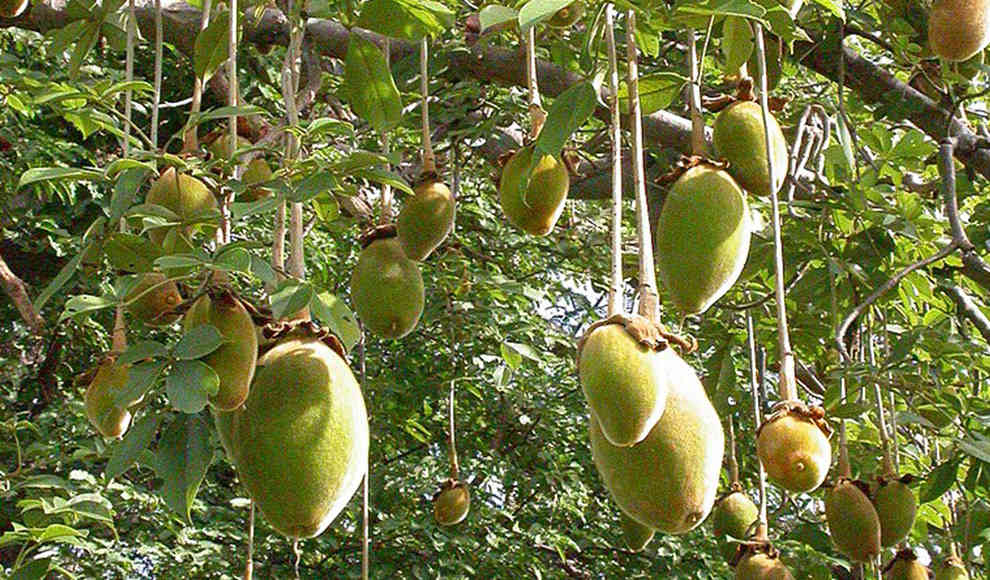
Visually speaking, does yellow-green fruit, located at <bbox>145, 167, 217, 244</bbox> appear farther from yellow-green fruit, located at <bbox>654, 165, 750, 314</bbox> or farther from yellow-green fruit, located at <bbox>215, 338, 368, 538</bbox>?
yellow-green fruit, located at <bbox>654, 165, 750, 314</bbox>

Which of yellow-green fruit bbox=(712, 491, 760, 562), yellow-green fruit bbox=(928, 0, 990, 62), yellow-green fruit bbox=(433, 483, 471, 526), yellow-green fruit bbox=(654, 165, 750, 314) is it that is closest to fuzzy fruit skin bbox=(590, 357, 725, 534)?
yellow-green fruit bbox=(654, 165, 750, 314)

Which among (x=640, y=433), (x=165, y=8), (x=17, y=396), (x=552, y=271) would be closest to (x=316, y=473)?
(x=640, y=433)

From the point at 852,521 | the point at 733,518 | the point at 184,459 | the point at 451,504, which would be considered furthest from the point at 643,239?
the point at 451,504

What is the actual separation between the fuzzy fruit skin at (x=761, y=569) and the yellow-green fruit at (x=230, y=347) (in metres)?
0.55

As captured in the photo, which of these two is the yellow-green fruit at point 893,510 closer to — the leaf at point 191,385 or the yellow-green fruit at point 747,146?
the yellow-green fruit at point 747,146

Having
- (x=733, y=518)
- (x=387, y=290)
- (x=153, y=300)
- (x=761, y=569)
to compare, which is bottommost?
(x=733, y=518)

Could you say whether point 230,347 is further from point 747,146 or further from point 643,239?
point 747,146

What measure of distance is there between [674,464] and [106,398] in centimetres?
52

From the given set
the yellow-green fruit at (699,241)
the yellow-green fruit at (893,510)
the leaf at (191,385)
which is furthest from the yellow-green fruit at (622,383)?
the yellow-green fruit at (893,510)

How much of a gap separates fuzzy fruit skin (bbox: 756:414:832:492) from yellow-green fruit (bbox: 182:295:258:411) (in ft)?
1.23

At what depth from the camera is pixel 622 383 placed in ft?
2.14

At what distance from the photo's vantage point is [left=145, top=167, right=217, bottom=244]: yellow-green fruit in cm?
90

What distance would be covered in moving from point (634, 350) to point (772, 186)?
8.1 inches

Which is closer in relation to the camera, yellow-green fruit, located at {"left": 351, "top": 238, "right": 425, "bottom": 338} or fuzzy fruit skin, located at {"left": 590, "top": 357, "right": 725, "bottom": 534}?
fuzzy fruit skin, located at {"left": 590, "top": 357, "right": 725, "bottom": 534}
